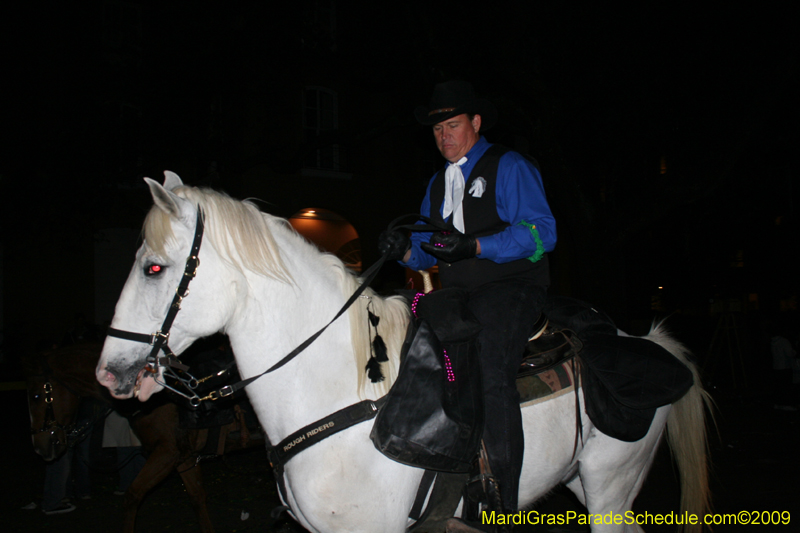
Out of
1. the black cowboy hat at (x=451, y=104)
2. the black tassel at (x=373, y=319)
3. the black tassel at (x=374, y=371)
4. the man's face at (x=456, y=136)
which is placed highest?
the black cowboy hat at (x=451, y=104)

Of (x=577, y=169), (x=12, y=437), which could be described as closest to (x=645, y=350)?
(x=12, y=437)

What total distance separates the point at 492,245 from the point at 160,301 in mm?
1413

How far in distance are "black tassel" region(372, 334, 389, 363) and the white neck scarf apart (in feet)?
2.52

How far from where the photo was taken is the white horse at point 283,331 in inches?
80.7

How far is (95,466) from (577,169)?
1561 centimetres

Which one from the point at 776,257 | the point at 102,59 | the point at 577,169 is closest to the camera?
the point at 102,59

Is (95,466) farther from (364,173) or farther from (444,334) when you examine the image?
(364,173)

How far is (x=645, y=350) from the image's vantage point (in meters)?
2.86

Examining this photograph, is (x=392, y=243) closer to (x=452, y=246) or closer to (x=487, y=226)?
(x=452, y=246)

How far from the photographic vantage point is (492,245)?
7.68ft

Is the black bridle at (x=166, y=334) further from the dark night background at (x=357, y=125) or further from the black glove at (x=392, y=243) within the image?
the dark night background at (x=357, y=125)

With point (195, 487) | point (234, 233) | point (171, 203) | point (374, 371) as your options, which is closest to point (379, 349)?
point (374, 371)

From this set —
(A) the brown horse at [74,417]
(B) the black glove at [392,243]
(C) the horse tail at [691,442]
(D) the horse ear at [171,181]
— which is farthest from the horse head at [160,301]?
(A) the brown horse at [74,417]

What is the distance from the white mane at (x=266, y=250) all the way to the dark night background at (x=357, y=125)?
5.23 meters
